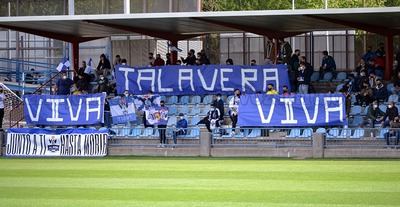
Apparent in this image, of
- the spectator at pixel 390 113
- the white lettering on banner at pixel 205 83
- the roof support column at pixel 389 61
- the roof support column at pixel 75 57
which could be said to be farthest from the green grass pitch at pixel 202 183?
the roof support column at pixel 75 57

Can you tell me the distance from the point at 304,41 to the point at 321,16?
22.5 feet

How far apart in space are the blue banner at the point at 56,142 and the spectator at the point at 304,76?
7885 millimetres

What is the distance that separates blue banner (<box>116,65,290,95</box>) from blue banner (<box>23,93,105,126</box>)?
8.46 feet

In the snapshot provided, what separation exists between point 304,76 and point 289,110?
276cm

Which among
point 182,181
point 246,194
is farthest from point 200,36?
point 246,194

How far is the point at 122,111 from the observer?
118 feet

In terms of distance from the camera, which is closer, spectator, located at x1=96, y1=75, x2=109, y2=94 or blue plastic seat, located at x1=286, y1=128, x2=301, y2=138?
blue plastic seat, located at x1=286, y1=128, x2=301, y2=138

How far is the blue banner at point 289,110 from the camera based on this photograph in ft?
111

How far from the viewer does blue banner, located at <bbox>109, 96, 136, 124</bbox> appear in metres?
35.8

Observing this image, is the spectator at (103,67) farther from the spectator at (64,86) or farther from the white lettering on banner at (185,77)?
the white lettering on banner at (185,77)

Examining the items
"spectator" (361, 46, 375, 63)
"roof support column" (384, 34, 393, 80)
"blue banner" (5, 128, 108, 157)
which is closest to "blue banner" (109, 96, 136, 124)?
"blue banner" (5, 128, 108, 157)

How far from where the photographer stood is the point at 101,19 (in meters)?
37.1

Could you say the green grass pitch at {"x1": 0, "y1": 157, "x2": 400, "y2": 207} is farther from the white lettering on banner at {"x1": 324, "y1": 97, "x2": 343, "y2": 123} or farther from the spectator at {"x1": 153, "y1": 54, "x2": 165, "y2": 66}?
the spectator at {"x1": 153, "y1": 54, "x2": 165, "y2": 66}

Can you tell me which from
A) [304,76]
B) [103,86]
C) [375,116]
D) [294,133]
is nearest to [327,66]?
[304,76]
